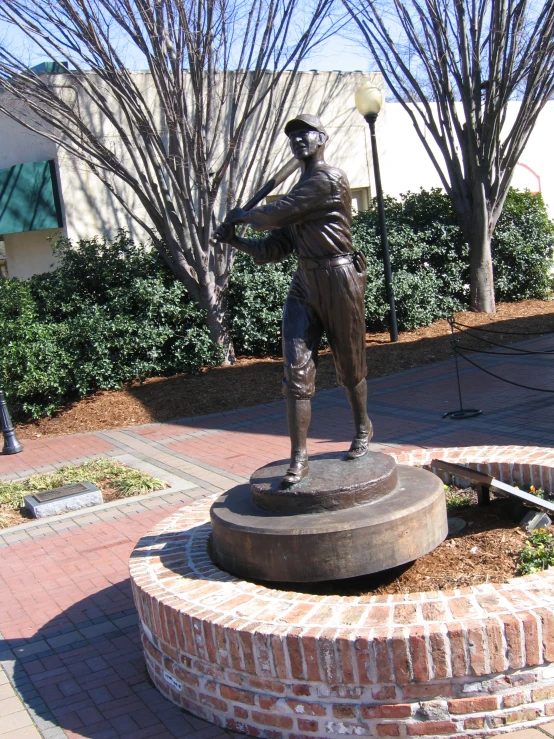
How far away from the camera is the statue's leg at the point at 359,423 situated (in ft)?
14.3

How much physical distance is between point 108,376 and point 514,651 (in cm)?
987

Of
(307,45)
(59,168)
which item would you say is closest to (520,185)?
(307,45)

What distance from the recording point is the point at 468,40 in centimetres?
1344

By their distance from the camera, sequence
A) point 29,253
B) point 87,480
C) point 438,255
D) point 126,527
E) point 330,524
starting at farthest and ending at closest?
point 29,253, point 438,255, point 87,480, point 126,527, point 330,524

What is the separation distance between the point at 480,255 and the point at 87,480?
9857 mm

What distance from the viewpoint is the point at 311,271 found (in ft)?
13.5

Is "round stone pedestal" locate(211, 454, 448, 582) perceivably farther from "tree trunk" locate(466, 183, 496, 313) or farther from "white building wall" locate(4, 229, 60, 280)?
"white building wall" locate(4, 229, 60, 280)

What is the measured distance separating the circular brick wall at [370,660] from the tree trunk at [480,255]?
12045mm

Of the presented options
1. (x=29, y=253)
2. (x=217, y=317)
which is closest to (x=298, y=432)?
(x=217, y=317)

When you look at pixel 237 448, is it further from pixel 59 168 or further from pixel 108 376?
pixel 59 168

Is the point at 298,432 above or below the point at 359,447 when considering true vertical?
above

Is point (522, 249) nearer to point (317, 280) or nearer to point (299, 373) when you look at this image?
point (317, 280)

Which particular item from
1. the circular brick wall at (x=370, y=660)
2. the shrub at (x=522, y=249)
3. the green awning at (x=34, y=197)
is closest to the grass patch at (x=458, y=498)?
the circular brick wall at (x=370, y=660)

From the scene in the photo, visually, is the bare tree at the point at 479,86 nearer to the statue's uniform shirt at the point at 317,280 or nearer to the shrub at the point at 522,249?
the shrub at the point at 522,249
